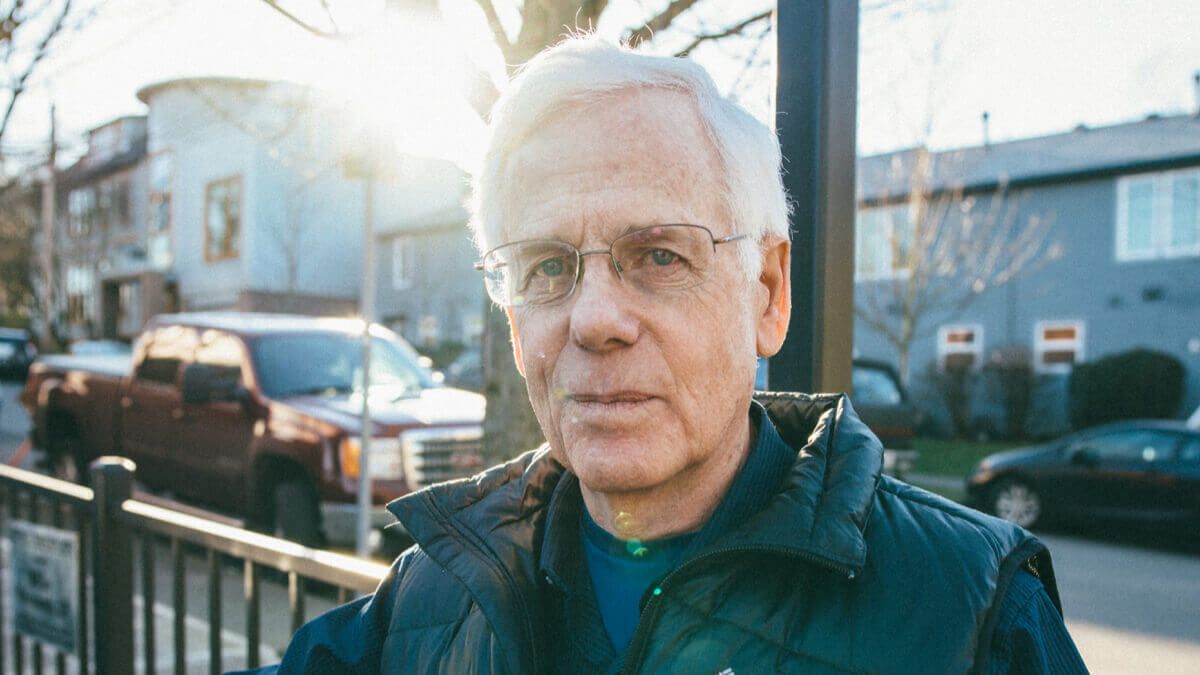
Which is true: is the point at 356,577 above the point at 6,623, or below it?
above

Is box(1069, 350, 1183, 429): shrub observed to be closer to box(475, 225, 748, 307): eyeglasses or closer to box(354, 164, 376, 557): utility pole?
box(354, 164, 376, 557): utility pole

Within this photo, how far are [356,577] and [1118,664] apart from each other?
557cm

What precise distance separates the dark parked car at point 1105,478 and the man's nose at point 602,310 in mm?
10061

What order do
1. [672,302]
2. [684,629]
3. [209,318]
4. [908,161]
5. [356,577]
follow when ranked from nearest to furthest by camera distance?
1. [684,629]
2. [672,302]
3. [356,577]
4. [209,318]
5. [908,161]

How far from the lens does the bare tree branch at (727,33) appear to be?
12.3 feet

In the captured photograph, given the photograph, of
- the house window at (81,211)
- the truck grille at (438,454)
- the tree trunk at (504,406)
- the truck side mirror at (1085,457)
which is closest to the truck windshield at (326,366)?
the truck grille at (438,454)

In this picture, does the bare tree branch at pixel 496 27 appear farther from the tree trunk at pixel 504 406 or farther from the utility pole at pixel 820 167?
the utility pole at pixel 820 167

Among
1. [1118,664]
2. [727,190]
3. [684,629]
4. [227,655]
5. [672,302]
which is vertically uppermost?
[727,190]

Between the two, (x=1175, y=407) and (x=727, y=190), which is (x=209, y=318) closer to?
(x=727, y=190)

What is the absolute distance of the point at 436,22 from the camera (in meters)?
3.46

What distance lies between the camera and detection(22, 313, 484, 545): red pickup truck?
652 centimetres

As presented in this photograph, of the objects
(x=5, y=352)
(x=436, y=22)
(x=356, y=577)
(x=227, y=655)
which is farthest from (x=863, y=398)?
(x=5, y=352)

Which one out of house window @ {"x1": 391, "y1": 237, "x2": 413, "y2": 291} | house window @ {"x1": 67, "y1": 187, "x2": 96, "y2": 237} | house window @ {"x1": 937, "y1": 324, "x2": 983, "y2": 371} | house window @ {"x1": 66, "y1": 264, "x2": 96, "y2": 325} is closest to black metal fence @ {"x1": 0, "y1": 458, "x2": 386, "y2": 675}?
house window @ {"x1": 937, "y1": 324, "x2": 983, "y2": 371}

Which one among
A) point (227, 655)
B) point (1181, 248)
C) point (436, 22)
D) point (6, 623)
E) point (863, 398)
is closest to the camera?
point (436, 22)
